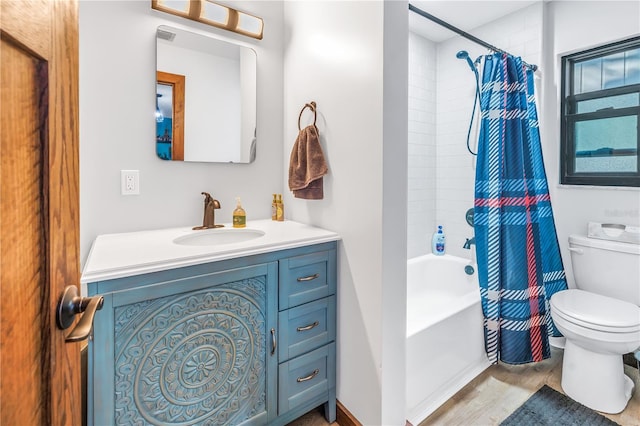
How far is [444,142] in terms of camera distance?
267cm

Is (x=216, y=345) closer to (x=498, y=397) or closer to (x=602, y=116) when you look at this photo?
(x=498, y=397)

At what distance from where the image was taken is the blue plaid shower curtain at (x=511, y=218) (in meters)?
1.86

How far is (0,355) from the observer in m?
0.36

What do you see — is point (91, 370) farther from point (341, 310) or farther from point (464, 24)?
point (464, 24)

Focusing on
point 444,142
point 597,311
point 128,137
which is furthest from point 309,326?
point 444,142

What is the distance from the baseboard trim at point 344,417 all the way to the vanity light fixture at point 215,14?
2.00 meters

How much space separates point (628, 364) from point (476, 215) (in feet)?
4.21

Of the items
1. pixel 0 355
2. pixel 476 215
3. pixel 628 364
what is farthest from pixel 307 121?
pixel 628 364

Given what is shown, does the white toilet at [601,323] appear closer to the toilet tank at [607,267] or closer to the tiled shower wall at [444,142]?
the toilet tank at [607,267]

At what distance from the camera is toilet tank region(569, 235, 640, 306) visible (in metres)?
1.77

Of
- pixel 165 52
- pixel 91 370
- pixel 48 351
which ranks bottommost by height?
pixel 91 370

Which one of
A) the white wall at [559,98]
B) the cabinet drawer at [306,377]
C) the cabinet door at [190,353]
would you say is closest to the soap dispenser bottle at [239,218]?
the cabinet door at [190,353]

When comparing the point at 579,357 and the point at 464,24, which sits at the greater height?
the point at 464,24

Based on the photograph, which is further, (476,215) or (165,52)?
(476,215)
